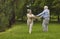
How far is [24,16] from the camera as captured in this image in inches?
1924

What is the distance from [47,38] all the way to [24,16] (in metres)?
→ 32.6

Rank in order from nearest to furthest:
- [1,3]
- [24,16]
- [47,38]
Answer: [47,38], [1,3], [24,16]

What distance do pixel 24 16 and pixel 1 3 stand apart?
24907 mm

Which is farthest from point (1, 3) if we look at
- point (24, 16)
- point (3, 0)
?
point (24, 16)

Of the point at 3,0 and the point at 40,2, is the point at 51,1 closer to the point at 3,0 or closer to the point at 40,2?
the point at 40,2

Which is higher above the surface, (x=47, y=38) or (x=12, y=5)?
(x=12, y=5)

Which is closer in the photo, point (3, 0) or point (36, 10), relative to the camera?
point (3, 0)

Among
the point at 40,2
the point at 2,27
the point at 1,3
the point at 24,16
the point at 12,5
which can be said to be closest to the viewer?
the point at 1,3

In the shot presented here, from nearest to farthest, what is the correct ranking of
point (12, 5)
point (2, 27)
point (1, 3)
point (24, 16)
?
1. point (1, 3)
2. point (2, 27)
3. point (12, 5)
4. point (24, 16)

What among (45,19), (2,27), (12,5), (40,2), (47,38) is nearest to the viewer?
(47,38)

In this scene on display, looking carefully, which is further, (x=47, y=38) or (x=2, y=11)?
(x=2, y=11)

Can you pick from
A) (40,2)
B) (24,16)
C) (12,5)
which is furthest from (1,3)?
(24,16)

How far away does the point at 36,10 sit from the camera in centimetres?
4700

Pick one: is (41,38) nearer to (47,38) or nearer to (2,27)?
(47,38)
